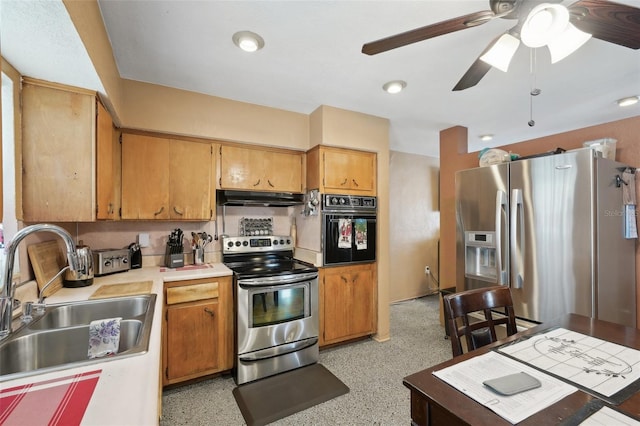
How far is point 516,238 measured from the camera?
83.1 inches

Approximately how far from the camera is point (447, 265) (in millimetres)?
3422

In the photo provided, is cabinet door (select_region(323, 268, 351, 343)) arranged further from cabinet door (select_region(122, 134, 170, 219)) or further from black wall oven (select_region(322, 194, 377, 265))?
cabinet door (select_region(122, 134, 170, 219))

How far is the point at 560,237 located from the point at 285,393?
2.33 meters

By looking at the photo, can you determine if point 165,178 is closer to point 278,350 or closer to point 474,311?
point 278,350

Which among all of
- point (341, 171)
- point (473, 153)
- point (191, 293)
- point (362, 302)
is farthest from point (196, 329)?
point (473, 153)

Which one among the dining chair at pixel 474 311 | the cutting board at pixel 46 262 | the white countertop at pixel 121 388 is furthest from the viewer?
the cutting board at pixel 46 262

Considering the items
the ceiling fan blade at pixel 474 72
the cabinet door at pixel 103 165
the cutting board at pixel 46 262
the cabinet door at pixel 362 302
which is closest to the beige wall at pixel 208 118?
the cabinet door at pixel 103 165

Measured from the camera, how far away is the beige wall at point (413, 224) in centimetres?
443

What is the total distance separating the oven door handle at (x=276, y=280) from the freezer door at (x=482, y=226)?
Answer: 1.42 meters

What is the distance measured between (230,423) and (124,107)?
8.18 ft

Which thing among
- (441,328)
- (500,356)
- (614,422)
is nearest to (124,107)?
(500,356)

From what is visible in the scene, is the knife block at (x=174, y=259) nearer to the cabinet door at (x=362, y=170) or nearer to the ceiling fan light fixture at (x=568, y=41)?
the cabinet door at (x=362, y=170)

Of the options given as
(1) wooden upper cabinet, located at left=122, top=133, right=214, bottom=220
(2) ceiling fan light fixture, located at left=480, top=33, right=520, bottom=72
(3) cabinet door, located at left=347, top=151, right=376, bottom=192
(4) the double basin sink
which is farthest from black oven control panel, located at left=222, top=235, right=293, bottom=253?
(2) ceiling fan light fixture, located at left=480, top=33, right=520, bottom=72

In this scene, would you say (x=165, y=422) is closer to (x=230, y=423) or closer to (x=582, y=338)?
(x=230, y=423)
